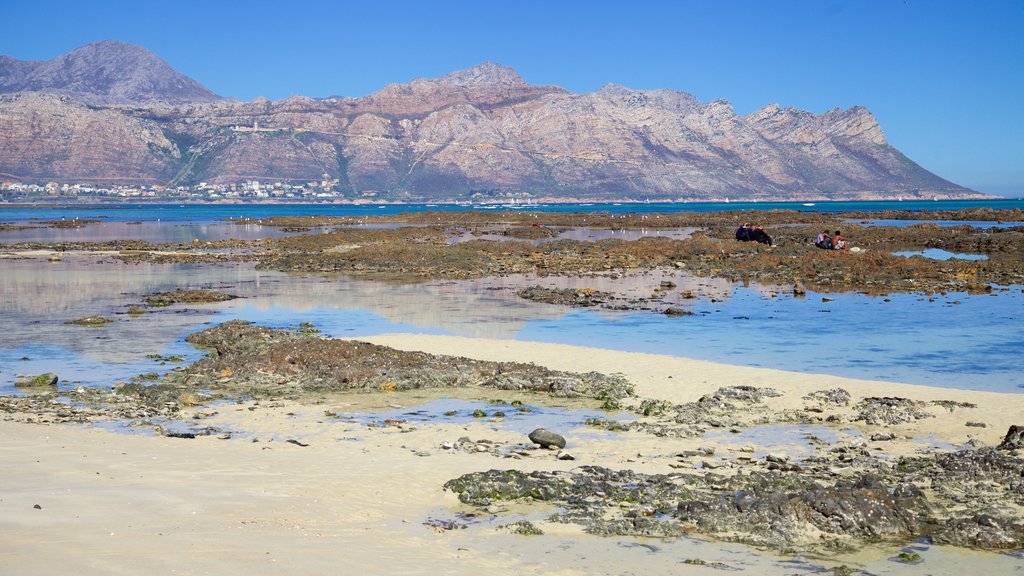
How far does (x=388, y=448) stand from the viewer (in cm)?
1227

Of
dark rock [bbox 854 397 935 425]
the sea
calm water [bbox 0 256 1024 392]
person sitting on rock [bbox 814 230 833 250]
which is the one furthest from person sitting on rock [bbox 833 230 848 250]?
dark rock [bbox 854 397 935 425]

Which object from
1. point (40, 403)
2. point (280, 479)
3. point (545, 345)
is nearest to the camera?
point (280, 479)

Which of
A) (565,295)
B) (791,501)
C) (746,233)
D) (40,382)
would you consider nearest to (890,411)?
(791,501)

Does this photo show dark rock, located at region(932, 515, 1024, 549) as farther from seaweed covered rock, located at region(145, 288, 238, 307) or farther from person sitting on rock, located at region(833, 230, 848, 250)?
person sitting on rock, located at region(833, 230, 848, 250)

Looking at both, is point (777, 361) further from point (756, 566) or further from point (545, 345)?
point (756, 566)

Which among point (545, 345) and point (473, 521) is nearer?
point (473, 521)

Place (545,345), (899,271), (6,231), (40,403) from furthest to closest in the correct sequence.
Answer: (6,231)
(899,271)
(545,345)
(40,403)

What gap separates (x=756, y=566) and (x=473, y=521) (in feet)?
9.42

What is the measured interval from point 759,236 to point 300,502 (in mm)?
48643

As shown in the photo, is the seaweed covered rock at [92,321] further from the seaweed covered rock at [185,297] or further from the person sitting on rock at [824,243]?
the person sitting on rock at [824,243]

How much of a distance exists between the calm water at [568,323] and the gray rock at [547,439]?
316 inches

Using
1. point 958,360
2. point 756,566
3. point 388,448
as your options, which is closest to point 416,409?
point 388,448

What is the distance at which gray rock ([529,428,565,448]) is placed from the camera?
40.3 feet

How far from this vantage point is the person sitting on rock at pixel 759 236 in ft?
177
